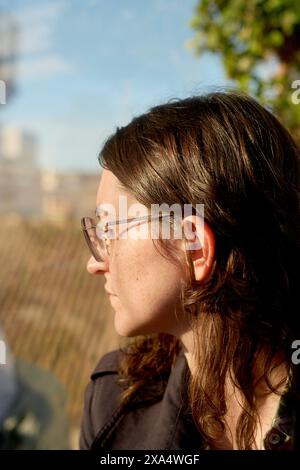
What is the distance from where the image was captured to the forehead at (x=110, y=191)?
1204 millimetres

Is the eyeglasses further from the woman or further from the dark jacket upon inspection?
the dark jacket

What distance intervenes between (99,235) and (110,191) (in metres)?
0.12

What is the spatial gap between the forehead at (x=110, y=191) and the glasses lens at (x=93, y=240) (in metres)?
0.08

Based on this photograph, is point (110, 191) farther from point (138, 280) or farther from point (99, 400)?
point (99, 400)

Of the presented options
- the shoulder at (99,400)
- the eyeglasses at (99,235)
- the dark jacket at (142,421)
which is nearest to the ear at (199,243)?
the eyeglasses at (99,235)

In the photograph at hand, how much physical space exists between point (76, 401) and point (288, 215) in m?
3.13

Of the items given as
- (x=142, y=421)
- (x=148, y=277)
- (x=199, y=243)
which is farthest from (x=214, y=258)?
(x=142, y=421)

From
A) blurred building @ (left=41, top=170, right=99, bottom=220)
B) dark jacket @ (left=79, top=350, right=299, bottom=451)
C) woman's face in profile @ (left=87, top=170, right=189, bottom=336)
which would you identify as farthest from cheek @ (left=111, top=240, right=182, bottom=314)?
blurred building @ (left=41, top=170, right=99, bottom=220)

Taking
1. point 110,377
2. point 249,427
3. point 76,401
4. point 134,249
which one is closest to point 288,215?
point 134,249

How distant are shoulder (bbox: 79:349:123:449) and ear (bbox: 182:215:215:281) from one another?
1.46ft

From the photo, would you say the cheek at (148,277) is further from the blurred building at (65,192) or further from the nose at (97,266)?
the blurred building at (65,192)

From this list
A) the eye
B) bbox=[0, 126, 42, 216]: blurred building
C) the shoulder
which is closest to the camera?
the eye

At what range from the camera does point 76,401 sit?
3.93 metres

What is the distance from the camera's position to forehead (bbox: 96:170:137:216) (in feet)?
3.95
